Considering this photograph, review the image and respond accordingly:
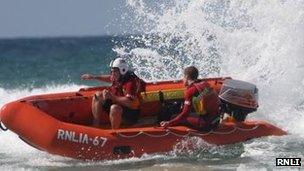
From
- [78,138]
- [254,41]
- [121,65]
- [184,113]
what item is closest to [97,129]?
[78,138]

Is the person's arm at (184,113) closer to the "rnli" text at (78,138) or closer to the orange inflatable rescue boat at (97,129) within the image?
the orange inflatable rescue boat at (97,129)

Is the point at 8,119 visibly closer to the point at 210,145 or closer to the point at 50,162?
the point at 50,162

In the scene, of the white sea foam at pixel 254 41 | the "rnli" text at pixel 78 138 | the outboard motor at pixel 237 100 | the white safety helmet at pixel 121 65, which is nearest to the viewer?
the "rnli" text at pixel 78 138

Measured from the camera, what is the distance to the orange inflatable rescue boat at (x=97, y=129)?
8.93 meters

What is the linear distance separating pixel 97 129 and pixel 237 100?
6.52 ft

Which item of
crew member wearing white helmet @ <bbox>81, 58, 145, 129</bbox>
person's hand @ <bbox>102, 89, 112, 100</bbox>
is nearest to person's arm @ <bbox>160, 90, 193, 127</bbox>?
crew member wearing white helmet @ <bbox>81, 58, 145, 129</bbox>

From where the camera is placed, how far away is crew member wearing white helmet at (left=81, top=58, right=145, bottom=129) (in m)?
9.21

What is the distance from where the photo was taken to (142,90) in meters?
9.48

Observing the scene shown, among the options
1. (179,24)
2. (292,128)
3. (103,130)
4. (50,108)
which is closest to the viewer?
(103,130)

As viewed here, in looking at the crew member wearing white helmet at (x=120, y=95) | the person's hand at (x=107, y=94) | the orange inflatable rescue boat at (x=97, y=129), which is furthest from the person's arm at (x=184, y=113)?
the person's hand at (x=107, y=94)

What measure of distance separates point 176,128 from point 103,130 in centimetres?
93

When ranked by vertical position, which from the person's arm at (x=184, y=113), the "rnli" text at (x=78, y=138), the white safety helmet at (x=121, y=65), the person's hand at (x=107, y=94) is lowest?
the "rnli" text at (x=78, y=138)

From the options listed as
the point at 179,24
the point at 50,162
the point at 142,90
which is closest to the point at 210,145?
the point at 142,90

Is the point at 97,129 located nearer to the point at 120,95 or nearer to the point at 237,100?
the point at 120,95
